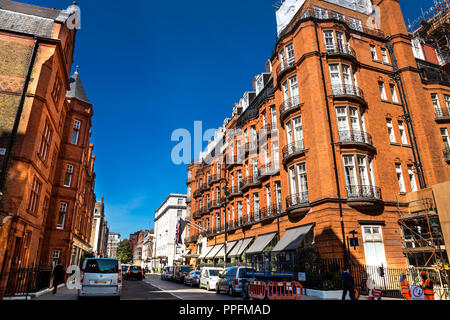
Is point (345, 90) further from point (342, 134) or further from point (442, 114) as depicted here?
point (442, 114)

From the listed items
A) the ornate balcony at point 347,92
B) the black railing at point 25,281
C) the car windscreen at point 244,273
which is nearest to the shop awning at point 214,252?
the car windscreen at point 244,273

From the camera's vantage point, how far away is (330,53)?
23.3 meters

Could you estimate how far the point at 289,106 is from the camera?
24656 mm

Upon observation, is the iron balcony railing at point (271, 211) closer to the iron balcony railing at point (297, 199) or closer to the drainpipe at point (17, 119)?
the iron balcony railing at point (297, 199)

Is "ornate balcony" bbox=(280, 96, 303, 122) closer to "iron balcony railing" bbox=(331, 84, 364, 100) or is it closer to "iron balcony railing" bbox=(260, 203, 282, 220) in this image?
"iron balcony railing" bbox=(331, 84, 364, 100)

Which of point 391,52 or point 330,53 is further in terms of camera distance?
point 391,52

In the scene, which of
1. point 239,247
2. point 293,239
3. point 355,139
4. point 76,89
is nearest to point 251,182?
point 239,247

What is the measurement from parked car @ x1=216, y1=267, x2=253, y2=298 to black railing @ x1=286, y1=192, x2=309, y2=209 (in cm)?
675

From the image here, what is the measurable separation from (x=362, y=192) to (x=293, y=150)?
20.0 ft

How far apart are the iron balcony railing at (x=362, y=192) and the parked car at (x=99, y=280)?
1572 cm
